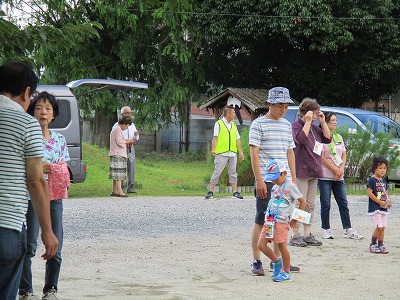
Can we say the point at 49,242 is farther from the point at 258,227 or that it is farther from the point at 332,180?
the point at 332,180

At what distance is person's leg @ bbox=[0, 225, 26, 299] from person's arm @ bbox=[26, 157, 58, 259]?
0.60 ft

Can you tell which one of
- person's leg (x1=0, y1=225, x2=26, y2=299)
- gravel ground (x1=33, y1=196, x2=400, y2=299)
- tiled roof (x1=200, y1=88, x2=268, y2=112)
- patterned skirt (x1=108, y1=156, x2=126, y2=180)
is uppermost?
tiled roof (x1=200, y1=88, x2=268, y2=112)

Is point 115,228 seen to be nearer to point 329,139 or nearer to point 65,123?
point 329,139

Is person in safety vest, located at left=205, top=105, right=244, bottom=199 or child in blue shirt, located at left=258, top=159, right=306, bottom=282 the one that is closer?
child in blue shirt, located at left=258, top=159, right=306, bottom=282

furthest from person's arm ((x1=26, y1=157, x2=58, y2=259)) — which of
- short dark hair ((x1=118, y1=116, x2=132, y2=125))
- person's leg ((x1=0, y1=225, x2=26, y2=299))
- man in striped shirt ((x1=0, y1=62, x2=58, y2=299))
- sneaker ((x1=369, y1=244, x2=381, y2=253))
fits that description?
short dark hair ((x1=118, y1=116, x2=132, y2=125))

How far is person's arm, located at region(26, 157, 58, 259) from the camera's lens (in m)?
4.96

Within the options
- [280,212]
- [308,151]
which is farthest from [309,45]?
[280,212]

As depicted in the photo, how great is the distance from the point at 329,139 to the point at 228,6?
24232 millimetres

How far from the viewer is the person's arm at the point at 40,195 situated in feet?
16.3

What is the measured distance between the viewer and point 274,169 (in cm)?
870

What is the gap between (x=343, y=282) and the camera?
8594mm

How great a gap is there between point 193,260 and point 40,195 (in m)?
5.00

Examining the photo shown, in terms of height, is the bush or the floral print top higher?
the floral print top

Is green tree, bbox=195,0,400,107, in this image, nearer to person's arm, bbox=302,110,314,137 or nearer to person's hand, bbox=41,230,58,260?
person's arm, bbox=302,110,314,137
